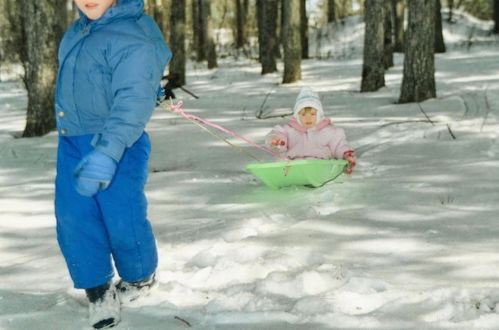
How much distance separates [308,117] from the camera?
16.1 ft

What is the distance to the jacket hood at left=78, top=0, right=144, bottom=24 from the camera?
2.38 meters

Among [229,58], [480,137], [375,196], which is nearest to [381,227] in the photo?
[375,196]

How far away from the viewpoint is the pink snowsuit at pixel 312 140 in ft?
16.1

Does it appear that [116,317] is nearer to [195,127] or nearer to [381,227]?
[381,227]

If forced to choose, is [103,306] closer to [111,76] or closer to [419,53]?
[111,76]

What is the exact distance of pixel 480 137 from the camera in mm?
5609

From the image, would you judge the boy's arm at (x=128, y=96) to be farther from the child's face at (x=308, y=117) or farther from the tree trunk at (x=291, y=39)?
the tree trunk at (x=291, y=39)

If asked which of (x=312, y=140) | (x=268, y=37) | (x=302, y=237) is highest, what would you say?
(x=268, y=37)

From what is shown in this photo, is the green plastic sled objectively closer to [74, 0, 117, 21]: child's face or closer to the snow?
the snow

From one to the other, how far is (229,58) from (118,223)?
19908 millimetres

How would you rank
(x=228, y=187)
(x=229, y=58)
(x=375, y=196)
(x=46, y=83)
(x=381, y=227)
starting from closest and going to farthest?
(x=381, y=227), (x=375, y=196), (x=228, y=187), (x=46, y=83), (x=229, y=58)

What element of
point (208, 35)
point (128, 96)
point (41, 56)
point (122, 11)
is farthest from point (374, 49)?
Answer: point (208, 35)

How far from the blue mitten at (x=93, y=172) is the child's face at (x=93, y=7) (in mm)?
598

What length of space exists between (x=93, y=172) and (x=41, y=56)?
559cm
